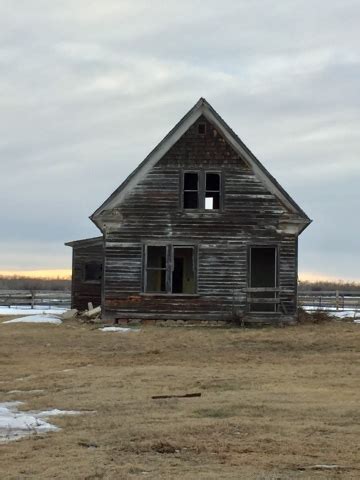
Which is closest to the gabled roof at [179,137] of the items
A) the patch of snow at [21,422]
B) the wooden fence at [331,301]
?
the wooden fence at [331,301]

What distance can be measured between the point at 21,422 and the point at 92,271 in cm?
2300

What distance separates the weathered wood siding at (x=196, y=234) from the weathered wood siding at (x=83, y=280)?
7.14m

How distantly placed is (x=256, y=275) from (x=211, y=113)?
736cm

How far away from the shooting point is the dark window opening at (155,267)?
2670cm

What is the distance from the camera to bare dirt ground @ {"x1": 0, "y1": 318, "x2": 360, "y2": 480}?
22.2 feet

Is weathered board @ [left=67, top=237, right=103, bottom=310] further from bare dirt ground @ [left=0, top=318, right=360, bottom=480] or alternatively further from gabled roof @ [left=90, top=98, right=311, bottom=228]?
bare dirt ground @ [left=0, top=318, right=360, bottom=480]

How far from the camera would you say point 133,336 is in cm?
2111

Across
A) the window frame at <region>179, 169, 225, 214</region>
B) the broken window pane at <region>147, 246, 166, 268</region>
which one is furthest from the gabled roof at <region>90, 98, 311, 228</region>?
the broken window pane at <region>147, 246, 166, 268</region>

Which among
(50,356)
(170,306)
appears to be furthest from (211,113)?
(50,356)

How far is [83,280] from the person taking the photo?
32.0 meters

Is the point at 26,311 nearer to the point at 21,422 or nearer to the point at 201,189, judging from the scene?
the point at 201,189

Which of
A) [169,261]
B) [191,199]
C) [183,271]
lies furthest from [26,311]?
[169,261]

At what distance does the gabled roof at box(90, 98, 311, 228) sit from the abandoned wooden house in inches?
1.3

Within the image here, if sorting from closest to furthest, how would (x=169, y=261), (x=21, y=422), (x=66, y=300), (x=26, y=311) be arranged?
(x=21, y=422)
(x=169, y=261)
(x=26, y=311)
(x=66, y=300)
